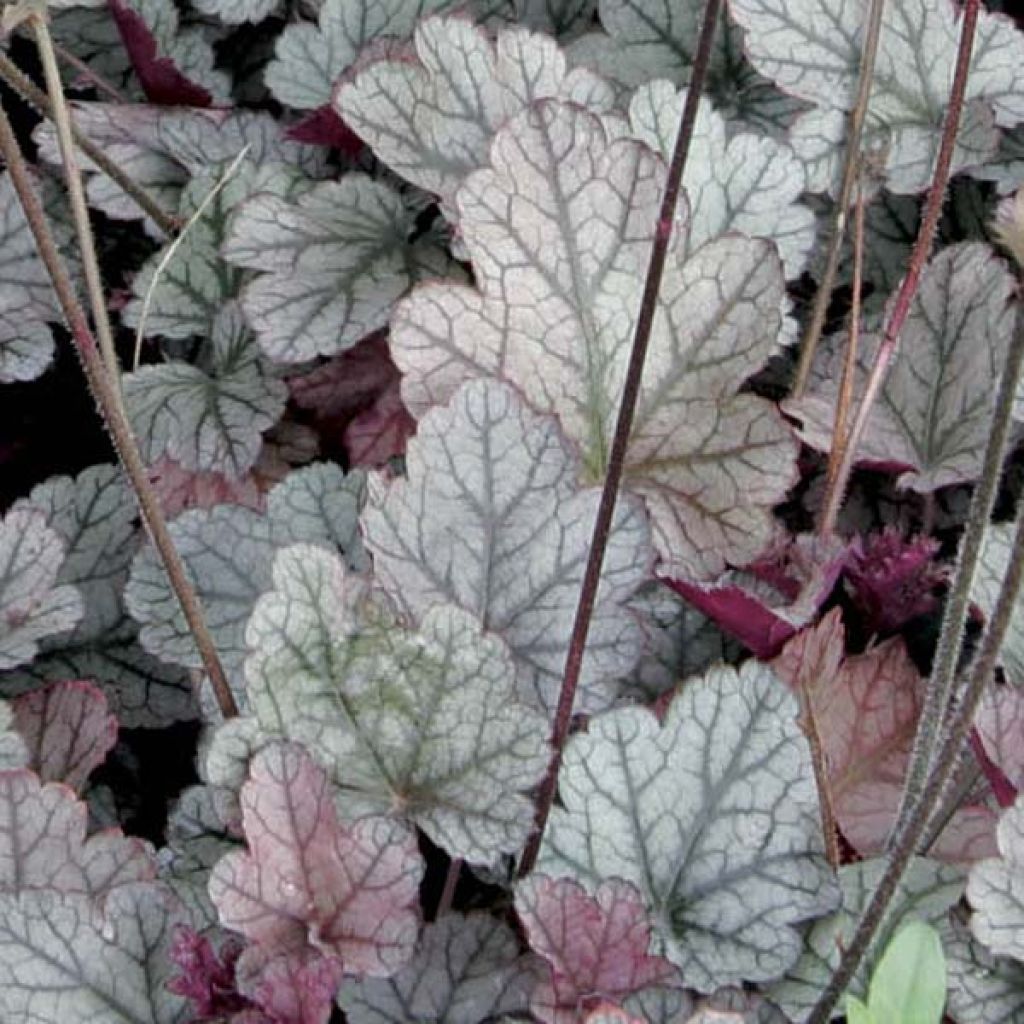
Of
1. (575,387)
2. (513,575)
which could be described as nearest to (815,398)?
(575,387)

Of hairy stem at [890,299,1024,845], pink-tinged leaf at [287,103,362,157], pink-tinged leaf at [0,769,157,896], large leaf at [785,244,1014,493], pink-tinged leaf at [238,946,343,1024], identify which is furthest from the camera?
pink-tinged leaf at [287,103,362,157]

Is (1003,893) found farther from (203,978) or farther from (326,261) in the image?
(326,261)

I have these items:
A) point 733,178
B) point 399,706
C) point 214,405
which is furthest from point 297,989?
point 733,178

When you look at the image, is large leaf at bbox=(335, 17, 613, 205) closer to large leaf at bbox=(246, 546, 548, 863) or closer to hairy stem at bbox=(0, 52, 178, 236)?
hairy stem at bbox=(0, 52, 178, 236)

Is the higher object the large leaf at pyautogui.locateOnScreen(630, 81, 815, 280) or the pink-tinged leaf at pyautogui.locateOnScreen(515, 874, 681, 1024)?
the large leaf at pyautogui.locateOnScreen(630, 81, 815, 280)

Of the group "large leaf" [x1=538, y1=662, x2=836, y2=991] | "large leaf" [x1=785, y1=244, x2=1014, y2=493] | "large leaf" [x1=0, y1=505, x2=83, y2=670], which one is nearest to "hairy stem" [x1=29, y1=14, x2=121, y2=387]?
"large leaf" [x1=0, y1=505, x2=83, y2=670]

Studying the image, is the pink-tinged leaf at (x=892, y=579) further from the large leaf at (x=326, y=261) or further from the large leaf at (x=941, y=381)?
the large leaf at (x=326, y=261)

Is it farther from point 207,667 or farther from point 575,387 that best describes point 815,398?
point 207,667

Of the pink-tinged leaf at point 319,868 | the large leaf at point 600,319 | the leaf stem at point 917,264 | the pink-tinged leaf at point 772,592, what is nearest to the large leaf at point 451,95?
the large leaf at point 600,319
